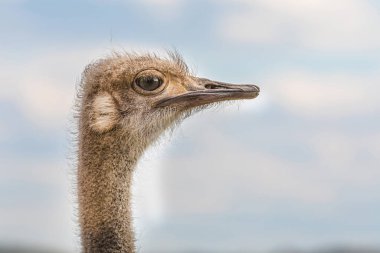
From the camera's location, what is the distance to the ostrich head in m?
8.35

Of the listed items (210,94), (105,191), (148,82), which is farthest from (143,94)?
(105,191)

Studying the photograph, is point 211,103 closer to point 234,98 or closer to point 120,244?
point 234,98

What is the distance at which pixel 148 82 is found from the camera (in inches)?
334

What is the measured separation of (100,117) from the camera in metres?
8.31

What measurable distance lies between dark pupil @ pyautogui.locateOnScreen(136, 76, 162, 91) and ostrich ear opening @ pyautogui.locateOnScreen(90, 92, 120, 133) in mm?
242

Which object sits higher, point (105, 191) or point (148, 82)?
point (148, 82)

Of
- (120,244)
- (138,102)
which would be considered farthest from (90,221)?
(138,102)

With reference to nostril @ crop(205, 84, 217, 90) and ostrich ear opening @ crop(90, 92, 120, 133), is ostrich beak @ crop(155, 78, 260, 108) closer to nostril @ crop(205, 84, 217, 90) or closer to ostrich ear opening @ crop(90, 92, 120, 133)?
nostril @ crop(205, 84, 217, 90)

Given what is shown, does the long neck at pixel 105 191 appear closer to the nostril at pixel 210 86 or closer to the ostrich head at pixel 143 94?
the ostrich head at pixel 143 94

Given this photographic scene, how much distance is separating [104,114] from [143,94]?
347 millimetres

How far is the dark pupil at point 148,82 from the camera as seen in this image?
8.47 meters

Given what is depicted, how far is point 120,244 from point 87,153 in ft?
2.34

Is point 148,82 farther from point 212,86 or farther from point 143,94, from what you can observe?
point 212,86

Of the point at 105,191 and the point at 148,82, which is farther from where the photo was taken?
the point at 148,82
